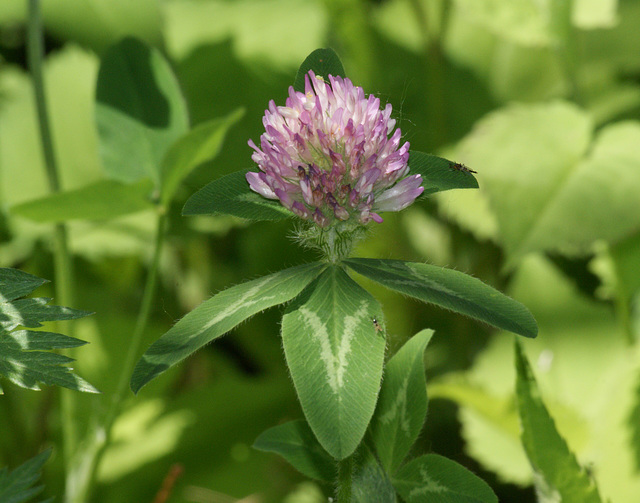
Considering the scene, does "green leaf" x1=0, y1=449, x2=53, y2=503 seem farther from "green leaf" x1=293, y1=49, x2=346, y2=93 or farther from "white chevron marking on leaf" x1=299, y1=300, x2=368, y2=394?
"green leaf" x1=293, y1=49, x2=346, y2=93

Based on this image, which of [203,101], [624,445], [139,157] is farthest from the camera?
[203,101]

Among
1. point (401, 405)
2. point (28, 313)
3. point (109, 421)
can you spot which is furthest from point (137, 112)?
point (401, 405)

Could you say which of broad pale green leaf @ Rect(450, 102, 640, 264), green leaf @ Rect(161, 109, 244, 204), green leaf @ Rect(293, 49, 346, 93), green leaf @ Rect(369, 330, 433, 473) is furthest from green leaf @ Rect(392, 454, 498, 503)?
broad pale green leaf @ Rect(450, 102, 640, 264)

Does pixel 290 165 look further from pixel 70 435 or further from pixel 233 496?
pixel 233 496

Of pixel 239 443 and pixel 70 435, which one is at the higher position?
pixel 70 435

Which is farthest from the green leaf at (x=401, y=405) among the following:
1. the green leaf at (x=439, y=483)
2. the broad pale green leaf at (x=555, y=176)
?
the broad pale green leaf at (x=555, y=176)

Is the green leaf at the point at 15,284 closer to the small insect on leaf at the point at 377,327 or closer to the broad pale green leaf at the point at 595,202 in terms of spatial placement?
the small insect on leaf at the point at 377,327

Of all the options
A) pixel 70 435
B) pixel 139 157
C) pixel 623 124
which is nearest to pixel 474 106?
pixel 623 124
